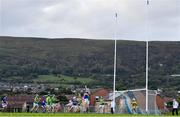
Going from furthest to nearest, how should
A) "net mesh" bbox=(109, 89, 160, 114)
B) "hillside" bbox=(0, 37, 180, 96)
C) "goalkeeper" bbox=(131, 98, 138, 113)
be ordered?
"hillside" bbox=(0, 37, 180, 96) → "net mesh" bbox=(109, 89, 160, 114) → "goalkeeper" bbox=(131, 98, 138, 113)

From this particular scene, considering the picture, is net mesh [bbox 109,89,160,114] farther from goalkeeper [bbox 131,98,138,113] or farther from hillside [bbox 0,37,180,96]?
hillside [bbox 0,37,180,96]

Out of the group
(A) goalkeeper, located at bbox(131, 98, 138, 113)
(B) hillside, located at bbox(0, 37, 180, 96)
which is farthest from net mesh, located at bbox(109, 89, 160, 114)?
(B) hillside, located at bbox(0, 37, 180, 96)

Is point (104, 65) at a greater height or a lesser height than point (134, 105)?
greater

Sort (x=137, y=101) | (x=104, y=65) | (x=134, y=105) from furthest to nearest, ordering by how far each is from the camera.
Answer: (x=104, y=65) → (x=137, y=101) → (x=134, y=105)

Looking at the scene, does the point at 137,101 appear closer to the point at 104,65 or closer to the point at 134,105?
the point at 134,105

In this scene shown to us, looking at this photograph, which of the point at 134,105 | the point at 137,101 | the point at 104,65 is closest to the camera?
the point at 134,105

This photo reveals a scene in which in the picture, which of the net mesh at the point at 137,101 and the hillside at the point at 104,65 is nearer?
the net mesh at the point at 137,101

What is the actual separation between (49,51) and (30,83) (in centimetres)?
6507

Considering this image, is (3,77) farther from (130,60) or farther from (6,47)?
(6,47)

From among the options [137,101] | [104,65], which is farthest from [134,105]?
[104,65]

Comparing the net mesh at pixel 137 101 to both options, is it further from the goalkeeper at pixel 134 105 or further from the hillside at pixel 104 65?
the hillside at pixel 104 65

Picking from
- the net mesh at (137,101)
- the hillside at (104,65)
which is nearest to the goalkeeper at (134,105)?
the net mesh at (137,101)

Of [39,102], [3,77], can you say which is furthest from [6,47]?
[39,102]

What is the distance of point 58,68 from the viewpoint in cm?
Answer: 14275
